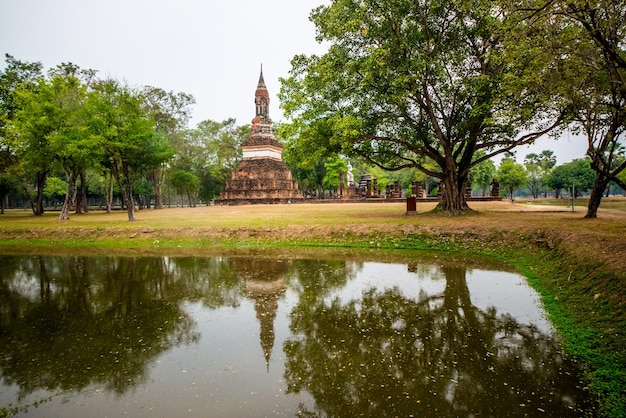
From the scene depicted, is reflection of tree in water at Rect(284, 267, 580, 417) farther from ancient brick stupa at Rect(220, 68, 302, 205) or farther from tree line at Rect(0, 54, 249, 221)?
ancient brick stupa at Rect(220, 68, 302, 205)

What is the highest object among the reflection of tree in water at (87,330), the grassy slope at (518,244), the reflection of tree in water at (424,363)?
the grassy slope at (518,244)

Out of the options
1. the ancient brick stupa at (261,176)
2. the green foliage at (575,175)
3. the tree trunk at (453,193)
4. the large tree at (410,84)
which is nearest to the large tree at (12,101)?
the ancient brick stupa at (261,176)

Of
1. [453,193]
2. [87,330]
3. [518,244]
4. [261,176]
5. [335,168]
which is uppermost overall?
[335,168]

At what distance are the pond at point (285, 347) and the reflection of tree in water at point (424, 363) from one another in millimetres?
24

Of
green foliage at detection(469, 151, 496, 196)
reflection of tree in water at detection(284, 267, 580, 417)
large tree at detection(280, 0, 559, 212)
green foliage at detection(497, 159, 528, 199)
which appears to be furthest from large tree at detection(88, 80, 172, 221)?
green foliage at detection(497, 159, 528, 199)

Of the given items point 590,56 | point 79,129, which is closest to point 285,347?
point 590,56

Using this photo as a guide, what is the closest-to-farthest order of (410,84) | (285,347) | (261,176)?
(285,347), (410,84), (261,176)

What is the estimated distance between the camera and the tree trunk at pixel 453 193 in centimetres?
2125

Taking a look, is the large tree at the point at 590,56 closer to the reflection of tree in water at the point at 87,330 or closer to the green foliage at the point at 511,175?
the reflection of tree in water at the point at 87,330

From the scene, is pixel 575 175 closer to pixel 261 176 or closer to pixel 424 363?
pixel 261 176

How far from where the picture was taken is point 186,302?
8672 millimetres

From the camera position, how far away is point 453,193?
21.3m

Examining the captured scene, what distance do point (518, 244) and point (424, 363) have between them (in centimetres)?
1047

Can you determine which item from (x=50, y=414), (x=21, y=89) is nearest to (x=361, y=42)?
(x=50, y=414)
